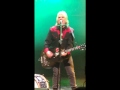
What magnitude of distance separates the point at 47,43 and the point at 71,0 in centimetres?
81

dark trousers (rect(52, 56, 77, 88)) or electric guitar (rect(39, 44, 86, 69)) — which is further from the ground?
electric guitar (rect(39, 44, 86, 69))

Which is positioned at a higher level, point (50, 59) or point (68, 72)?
point (50, 59)

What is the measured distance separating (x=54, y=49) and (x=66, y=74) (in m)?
0.46

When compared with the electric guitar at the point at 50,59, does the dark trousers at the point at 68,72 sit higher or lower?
lower

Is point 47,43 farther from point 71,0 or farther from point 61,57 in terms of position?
point 71,0

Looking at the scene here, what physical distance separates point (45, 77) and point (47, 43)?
56 centimetres
